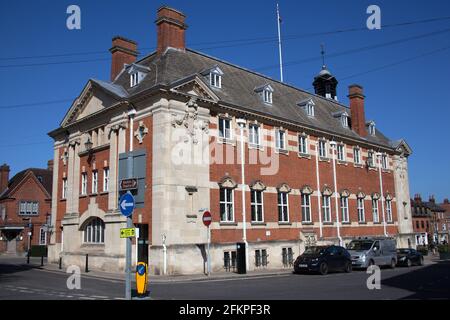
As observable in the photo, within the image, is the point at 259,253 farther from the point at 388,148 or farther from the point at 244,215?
the point at 388,148

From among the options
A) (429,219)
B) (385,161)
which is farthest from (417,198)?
(385,161)

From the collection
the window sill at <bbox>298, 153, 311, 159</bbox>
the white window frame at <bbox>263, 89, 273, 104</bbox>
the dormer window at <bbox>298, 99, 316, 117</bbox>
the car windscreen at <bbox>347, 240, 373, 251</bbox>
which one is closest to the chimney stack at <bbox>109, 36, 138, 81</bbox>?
the white window frame at <bbox>263, 89, 273, 104</bbox>

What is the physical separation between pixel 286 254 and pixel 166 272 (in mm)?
10350

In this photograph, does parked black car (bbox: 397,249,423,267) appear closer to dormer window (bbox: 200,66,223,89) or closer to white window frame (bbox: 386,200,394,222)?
white window frame (bbox: 386,200,394,222)

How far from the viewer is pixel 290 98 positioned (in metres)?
37.4

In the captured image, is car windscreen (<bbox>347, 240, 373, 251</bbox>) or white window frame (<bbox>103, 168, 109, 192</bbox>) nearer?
car windscreen (<bbox>347, 240, 373, 251</bbox>)

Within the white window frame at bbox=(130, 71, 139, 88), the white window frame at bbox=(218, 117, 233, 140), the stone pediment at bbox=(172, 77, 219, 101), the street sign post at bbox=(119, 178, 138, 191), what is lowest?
the street sign post at bbox=(119, 178, 138, 191)

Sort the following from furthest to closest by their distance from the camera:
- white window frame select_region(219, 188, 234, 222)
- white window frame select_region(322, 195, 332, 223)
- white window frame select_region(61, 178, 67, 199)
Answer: white window frame select_region(322, 195, 332, 223)
white window frame select_region(61, 178, 67, 199)
white window frame select_region(219, 188, 234, 222)

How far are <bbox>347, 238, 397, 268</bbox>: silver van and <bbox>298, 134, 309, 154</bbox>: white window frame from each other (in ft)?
26.4

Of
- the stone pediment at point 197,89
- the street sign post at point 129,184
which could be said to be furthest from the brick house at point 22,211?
the street sign post at point 129,184

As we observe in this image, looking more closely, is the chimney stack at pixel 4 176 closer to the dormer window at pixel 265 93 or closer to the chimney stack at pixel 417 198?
the dormer window at pixel 265 93

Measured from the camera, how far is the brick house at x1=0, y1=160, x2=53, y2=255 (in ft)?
181

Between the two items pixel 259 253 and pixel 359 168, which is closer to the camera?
pixel 259 253
